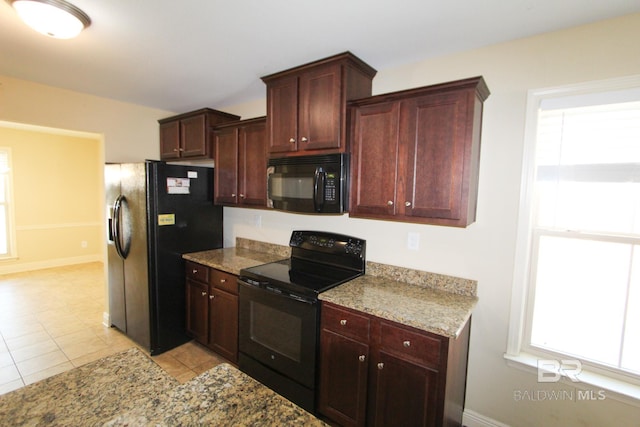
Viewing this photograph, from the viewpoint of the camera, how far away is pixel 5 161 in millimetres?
4988

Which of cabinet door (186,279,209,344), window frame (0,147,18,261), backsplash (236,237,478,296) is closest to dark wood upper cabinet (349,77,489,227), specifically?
backsplash (236,237,478,296)

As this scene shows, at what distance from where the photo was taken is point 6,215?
5.11 meters

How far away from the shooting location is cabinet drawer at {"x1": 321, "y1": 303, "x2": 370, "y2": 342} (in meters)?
1.72

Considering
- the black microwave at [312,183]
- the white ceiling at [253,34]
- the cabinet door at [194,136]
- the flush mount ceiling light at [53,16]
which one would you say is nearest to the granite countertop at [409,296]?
the black microwave at [312,183]

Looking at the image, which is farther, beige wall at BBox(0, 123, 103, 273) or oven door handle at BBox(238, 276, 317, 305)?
beige wall at BBox(0, 123, 103, 273)

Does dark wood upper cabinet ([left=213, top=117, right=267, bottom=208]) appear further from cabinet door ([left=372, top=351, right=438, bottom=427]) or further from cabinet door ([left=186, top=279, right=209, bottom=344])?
cabinet door ([left=372, top=351, right=438, bottom=427])

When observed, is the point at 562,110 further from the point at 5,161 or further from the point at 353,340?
the point at 5,161

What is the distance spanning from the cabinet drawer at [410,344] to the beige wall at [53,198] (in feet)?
19.1

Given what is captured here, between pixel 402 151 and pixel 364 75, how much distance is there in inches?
29.0

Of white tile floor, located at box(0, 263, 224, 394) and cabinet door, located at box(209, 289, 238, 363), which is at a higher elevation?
cabinet door, located at box(209, 289, 238, 363)

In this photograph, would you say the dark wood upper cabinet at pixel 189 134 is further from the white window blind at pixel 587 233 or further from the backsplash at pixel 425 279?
the white window blind at pixel 587 233

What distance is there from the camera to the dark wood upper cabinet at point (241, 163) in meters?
2.69

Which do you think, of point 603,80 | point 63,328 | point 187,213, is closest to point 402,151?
point 603,80

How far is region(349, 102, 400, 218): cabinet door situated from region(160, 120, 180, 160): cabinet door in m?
2.26
